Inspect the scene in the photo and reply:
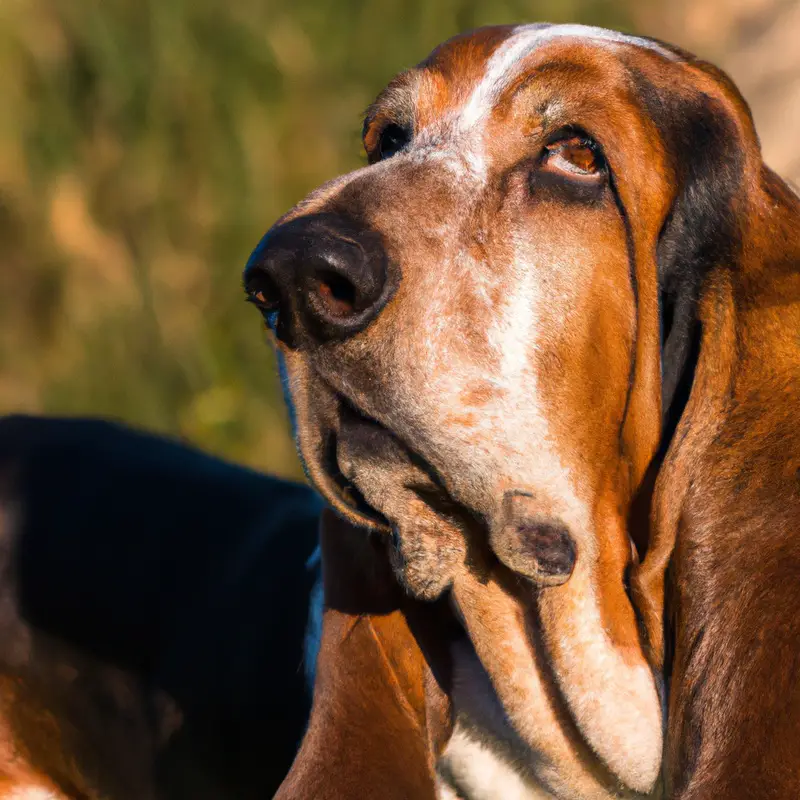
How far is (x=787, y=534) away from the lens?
78.5 inches

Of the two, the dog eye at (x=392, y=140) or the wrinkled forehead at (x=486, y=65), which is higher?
the wrinkled forehead at (x=486, y=65)

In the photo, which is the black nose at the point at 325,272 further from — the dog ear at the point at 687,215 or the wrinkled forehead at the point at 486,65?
the dog ear at the point at 687,215

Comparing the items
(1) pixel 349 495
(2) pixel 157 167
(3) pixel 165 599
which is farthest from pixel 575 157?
(2) pixel 157 167

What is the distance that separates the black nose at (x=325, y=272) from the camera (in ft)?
6.03

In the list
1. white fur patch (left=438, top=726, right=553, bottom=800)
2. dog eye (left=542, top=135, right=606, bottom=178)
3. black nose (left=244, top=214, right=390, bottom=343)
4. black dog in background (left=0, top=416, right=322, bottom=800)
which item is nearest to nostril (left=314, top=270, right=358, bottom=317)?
black nose (left=244, top=214, right=390, bottom=343)

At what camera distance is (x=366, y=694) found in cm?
226

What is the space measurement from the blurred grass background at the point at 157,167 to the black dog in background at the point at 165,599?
2.56 metres

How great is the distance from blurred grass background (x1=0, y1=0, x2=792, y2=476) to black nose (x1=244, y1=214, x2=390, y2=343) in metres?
A: 4.14

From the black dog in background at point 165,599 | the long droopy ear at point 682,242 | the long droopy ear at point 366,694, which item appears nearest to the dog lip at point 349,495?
the long droopy ear at point 366,694

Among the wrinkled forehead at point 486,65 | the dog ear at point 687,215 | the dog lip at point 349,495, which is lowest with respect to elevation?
the dog lip at point 349,495

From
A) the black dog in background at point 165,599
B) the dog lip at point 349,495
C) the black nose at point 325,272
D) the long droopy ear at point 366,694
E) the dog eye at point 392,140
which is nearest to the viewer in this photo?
the black nose at point 325,272

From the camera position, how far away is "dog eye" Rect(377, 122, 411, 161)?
2314mm

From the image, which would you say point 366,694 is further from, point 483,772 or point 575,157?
point 575,157

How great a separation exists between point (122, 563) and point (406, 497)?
1.40 m
